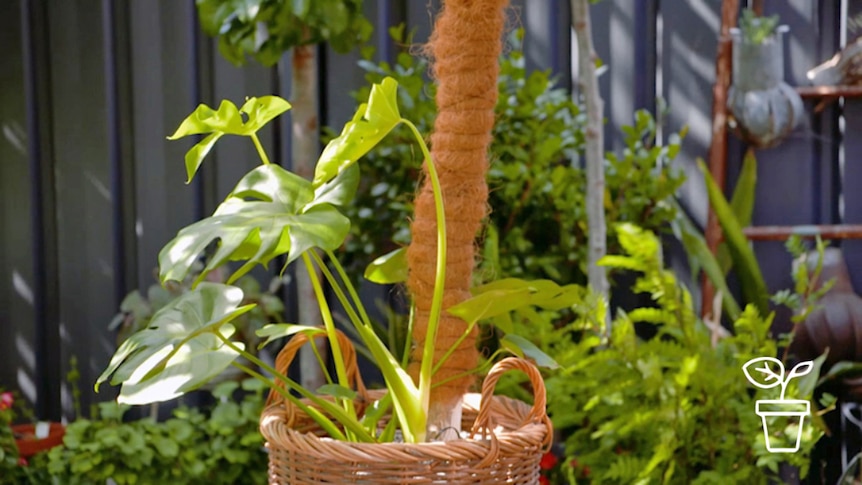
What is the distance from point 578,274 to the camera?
2291 millimetres

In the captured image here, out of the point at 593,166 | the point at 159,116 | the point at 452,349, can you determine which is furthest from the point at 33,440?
the point at 452,349

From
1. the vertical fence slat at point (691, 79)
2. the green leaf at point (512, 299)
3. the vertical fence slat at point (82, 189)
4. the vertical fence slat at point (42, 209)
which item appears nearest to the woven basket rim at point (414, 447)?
the green leaf at point (512, 299)

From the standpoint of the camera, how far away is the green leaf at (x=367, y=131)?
774 mm

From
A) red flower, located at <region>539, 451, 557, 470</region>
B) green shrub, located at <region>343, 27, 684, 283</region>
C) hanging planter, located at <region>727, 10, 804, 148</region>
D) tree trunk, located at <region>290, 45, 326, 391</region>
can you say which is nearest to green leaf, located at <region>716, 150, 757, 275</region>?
hanging planter, located at <region>727, 10, 804, 148</region>

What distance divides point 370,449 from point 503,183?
1.48m

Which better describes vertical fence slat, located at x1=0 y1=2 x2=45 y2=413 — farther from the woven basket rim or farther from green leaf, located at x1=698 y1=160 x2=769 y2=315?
the woven basket rim

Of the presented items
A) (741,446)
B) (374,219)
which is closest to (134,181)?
(374,219)

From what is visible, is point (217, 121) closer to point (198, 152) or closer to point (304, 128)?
point (198, 152)

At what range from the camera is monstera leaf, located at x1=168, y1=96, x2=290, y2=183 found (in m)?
0.84

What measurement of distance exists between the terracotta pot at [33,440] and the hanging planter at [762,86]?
209 centimetres

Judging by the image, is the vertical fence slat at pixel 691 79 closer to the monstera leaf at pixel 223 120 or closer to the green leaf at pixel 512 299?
the green leaf at pixel 512 299

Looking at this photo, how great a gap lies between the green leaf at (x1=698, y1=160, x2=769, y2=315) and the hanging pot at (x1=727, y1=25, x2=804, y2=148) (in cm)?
24

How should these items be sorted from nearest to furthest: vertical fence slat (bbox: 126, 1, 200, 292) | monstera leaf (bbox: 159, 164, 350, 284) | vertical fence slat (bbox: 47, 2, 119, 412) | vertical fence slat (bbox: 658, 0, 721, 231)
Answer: monstera leaf (bbox: 159, 164, 350, 284) → vertical fence slat (bbox: 658, 0, 721, 231) → vertical fence slat (bbox: 126, 1, 200, 292) → vertical fence slat (bbox: 47, 2, 119, 412)

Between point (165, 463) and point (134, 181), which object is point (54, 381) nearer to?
point (134, 181)
